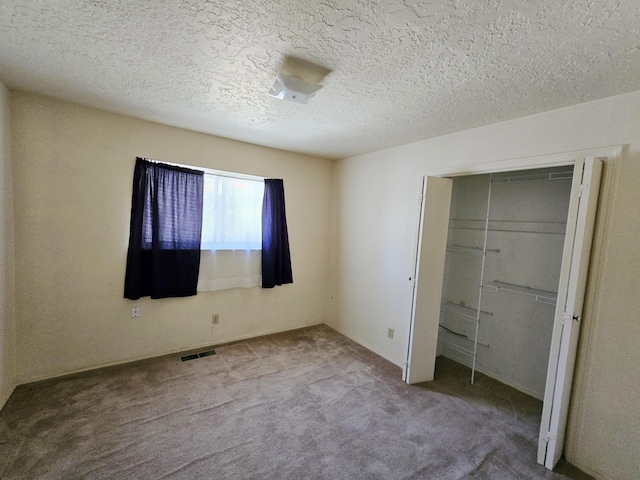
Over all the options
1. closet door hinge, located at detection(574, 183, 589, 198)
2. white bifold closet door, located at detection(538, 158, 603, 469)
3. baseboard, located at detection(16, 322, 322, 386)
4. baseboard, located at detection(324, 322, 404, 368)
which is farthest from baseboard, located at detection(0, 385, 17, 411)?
closet door hinge, located at detection(574, 183, 589, 198)

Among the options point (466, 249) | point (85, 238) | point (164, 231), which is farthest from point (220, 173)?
point (466, 249)

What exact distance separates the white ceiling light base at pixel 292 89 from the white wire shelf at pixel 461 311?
105 inches

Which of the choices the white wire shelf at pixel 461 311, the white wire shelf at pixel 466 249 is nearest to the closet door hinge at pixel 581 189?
the white wire shelf at pixel 466 249

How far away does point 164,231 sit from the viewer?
9.04ft

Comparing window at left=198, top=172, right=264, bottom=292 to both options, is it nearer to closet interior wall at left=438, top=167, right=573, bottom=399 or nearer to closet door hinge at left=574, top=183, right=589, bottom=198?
closet interior wall at left=438, top=167, right=573, bottom=399

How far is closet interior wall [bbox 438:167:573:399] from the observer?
7.95ft

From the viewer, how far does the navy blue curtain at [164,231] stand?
8.55 feet

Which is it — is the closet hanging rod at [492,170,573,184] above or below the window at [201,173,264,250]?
above

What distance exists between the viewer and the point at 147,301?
275 cm

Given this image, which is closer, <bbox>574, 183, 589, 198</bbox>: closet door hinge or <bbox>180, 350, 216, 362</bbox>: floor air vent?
<bbox>574, 183, 589, 198</bbox>: closet door hinge

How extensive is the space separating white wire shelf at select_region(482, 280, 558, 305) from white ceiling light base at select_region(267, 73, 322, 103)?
2.43 metres

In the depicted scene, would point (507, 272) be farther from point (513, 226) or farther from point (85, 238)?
point (85, 238)

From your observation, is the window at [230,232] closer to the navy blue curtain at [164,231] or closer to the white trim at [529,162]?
the navy blue curtain at [164,231]

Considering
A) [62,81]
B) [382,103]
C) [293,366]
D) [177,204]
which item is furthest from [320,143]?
[293,366]
